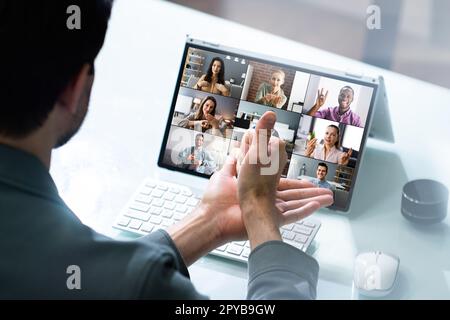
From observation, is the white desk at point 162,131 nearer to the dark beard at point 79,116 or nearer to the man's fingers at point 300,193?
the man's fingers at point 300,193

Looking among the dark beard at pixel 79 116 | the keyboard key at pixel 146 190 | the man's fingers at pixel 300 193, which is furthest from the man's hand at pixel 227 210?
the dark beard at pixel 79 116

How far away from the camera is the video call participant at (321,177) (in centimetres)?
122

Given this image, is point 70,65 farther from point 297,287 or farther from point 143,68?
point 143,68

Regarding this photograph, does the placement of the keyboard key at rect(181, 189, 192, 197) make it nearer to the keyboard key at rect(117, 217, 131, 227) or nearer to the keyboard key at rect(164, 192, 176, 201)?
the keyboard key at rect(164, 192, 176, 201)

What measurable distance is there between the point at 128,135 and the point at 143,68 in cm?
22

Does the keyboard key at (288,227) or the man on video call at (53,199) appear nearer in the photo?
the man on video call at (53,199)

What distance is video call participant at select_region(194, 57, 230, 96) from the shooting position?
1267 mm

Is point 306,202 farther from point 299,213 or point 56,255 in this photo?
point 56,255

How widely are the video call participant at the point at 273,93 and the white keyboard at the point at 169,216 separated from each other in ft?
0.71

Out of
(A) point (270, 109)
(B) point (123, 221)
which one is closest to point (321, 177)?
(A) point (270, 109)

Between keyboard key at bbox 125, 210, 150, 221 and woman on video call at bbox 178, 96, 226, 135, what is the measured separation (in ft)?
0.65

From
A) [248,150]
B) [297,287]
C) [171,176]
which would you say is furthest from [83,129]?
[297,287]

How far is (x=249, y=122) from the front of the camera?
1252mm

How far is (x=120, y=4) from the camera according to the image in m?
1.66
